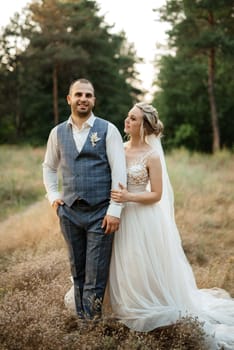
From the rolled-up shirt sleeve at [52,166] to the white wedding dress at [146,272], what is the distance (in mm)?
640

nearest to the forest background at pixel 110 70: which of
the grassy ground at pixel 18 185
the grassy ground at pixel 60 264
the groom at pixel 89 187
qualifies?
the grassy ground at pixel 60 264

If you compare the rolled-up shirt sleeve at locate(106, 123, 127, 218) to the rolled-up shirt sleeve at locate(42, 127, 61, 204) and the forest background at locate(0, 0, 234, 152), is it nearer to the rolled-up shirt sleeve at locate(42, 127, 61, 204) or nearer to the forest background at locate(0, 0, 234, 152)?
the rolled-up shirt sleeve at locate(42, 127, 61, 204)

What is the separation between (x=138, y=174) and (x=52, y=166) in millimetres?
783

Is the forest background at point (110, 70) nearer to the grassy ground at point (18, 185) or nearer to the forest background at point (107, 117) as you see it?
the forest background at point (107, 117)

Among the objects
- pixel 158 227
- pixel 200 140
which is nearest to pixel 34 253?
→ pixel 158 227

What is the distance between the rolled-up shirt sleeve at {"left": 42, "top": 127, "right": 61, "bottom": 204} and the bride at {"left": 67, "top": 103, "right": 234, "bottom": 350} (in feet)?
2.09

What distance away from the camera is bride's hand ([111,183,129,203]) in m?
3.76

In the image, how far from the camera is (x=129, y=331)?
4.02 metres

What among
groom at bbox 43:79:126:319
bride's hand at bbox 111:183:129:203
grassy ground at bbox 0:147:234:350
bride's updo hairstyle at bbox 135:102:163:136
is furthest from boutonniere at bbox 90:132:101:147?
grassy ground at bbox 0:147:234:350

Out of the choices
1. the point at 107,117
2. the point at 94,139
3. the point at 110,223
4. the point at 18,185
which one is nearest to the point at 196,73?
the point at 107,117

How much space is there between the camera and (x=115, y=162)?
3.78 meters

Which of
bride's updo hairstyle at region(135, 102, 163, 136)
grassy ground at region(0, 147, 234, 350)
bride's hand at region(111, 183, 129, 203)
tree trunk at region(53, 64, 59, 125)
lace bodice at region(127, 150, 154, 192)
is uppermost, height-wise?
tree trunk at region(53, 64, 59, 125)

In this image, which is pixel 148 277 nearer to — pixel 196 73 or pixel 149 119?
pixel 149 119

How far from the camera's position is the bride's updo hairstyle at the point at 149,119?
4.25m
